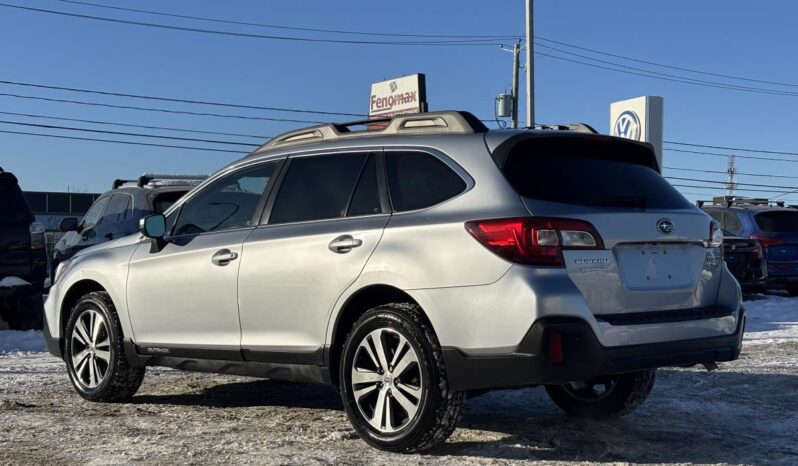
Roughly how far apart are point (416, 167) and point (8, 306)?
317 inches

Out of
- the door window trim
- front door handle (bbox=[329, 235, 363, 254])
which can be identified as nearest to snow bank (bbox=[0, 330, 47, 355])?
the door window trim

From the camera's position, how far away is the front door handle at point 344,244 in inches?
208

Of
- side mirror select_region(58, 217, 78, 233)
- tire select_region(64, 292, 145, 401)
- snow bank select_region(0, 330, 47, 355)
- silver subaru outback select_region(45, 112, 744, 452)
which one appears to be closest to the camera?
silver subaru outback select_region(45, 112, 744, 452)

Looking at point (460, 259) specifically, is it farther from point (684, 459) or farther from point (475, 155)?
point (684, 459)

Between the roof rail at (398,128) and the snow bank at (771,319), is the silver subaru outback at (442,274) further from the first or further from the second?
the snow bank at (771,319)

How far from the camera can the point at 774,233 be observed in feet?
55.9

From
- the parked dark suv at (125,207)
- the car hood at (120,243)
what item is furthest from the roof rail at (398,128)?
the parked dark suv at (125,207)

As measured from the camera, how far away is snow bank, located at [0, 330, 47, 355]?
10.5 metres

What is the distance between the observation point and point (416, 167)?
17.6 feet

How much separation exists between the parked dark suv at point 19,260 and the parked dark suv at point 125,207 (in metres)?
0.63

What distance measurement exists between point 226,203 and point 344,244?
1.43 m

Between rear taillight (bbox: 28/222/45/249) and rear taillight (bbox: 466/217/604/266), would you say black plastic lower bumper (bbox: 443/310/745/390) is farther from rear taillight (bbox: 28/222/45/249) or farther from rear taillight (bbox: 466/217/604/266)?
rear taillight (bbox: 28/222/45/249)

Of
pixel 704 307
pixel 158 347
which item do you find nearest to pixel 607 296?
pixel 704 307

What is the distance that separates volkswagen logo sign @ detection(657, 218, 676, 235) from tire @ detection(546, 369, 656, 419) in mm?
1180
